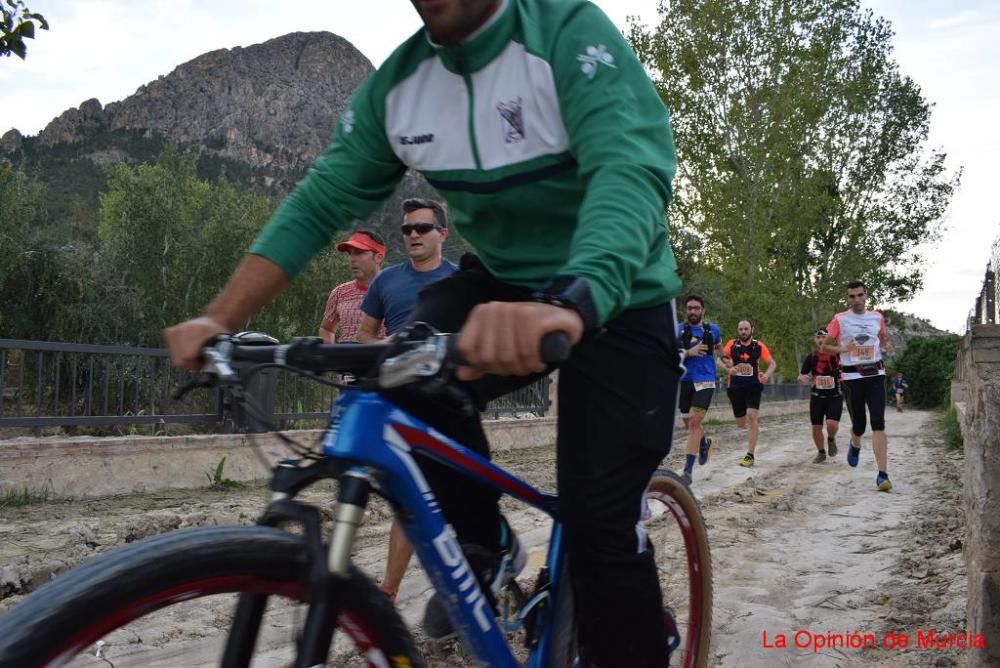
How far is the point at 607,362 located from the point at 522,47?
→ 27.2 inches

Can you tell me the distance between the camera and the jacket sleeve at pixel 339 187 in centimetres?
201

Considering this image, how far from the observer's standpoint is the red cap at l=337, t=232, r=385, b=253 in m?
6.66

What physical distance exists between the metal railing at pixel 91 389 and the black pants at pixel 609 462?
5.89 metres

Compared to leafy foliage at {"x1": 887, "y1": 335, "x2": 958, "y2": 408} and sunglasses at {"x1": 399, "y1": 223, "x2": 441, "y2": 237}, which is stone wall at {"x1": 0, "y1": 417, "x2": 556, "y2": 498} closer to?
sunglasses at {"x1": 399, "y1": 223, "x2": 441, "y2": 237}

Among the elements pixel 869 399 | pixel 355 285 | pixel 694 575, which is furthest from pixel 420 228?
pixel 869 399

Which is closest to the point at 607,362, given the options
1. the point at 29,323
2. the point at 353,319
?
the point at 353,319

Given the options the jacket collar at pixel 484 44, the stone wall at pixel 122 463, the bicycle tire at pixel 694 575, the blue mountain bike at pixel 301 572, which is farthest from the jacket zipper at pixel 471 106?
the stone wall at pixel 122 463

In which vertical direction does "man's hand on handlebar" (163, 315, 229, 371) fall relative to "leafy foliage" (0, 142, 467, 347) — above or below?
below

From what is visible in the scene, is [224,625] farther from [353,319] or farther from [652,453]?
[353,319]

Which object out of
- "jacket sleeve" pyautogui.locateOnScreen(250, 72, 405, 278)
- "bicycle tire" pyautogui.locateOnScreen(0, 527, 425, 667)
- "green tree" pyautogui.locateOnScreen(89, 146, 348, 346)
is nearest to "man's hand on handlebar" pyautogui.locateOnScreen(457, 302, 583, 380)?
"bicycle tire" pyautogui.locateOnScreen(0, 527, 425, 667)

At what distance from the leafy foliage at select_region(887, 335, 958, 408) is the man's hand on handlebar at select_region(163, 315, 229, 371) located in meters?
56.6

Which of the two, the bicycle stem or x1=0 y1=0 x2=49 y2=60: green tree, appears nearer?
the bicycle stem

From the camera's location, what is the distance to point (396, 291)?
204 inches

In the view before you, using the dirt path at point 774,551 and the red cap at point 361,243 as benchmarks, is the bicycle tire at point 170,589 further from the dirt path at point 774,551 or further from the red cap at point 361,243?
the red cap at point 361,243
